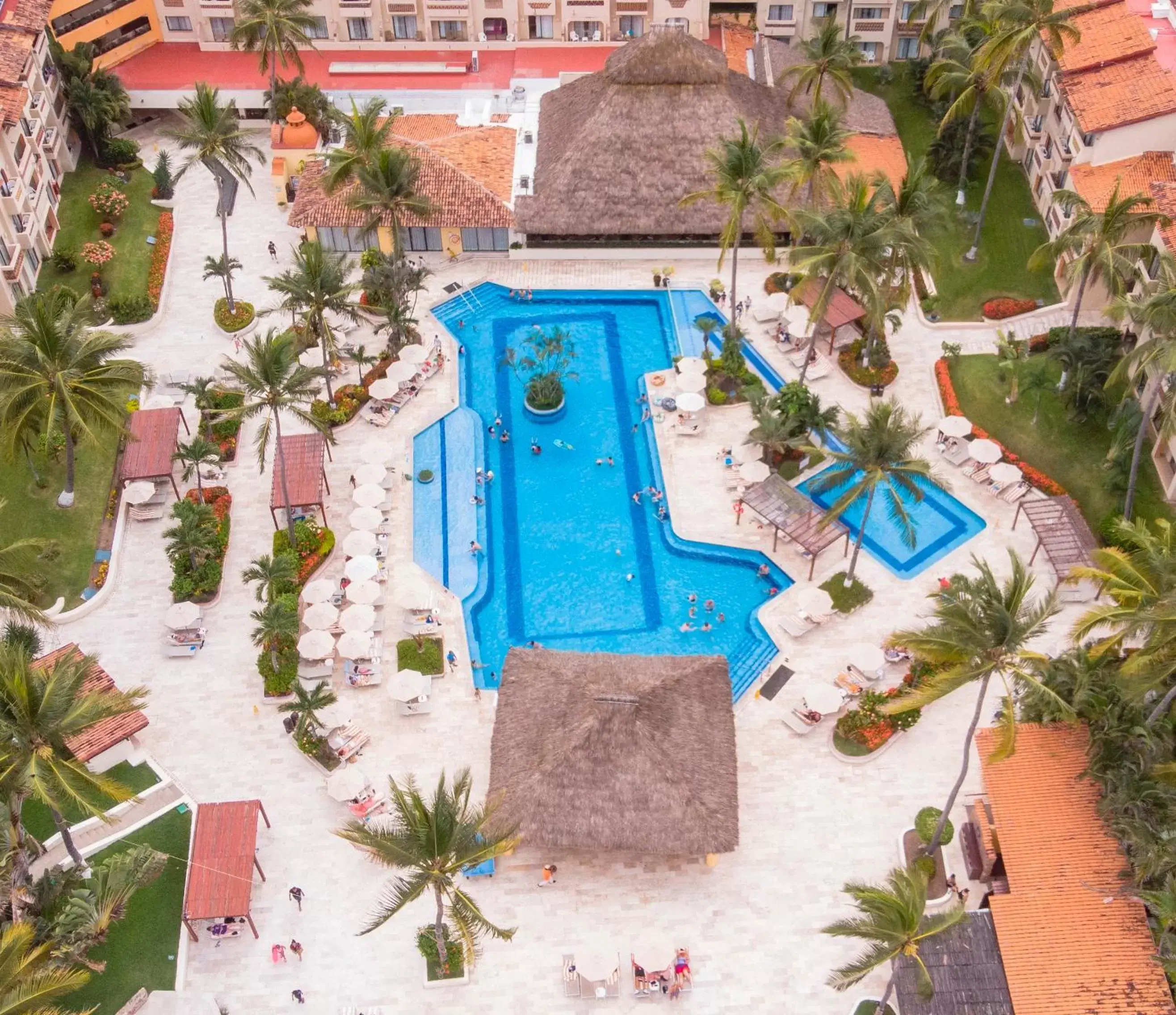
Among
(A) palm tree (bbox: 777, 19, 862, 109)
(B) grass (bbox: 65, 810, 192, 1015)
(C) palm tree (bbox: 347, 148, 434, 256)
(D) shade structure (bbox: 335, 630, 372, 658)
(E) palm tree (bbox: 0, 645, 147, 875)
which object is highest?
(A) palm tree (bbox: 777, 19, 862, 109)

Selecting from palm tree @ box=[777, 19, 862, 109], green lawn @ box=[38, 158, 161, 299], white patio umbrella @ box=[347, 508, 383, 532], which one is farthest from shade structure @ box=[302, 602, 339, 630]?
palm tree @ box=[777, 19, 862, 109]

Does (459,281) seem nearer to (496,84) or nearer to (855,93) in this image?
(496,84)

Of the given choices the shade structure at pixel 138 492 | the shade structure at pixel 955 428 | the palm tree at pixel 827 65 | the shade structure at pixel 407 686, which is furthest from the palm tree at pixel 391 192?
the shade structure at pixel 955 428

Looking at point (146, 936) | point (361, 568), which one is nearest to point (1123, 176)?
point (361, 568)

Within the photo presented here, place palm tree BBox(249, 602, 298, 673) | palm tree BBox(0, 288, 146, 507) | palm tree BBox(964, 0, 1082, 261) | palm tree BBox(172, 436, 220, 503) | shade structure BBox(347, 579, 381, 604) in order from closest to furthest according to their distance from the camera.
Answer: palm tree BBox(249, 602, 298, 673), palm tree BBox(0, 288, 146, 507), shade structure BBox(347, 579, 381, 604), palm tree BBox(172, 436, 220, 503), palm tree BBox(964, 0, 1082, 261)

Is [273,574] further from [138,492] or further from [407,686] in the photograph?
[138,492]

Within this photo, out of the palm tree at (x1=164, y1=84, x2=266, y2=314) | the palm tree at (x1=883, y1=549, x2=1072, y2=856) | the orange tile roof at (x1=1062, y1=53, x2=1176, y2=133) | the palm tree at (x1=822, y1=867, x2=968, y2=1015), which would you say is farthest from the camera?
the palm tree at (x1=164, y1=84, x2=266, y2=314)

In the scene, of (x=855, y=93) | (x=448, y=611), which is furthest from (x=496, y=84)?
(x=448, y=611)

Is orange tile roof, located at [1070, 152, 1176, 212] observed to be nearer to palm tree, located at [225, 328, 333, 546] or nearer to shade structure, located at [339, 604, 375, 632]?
palm tree, located at [225, 328, 333, 546]

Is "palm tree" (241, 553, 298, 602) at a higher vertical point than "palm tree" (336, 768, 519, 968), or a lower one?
lower
